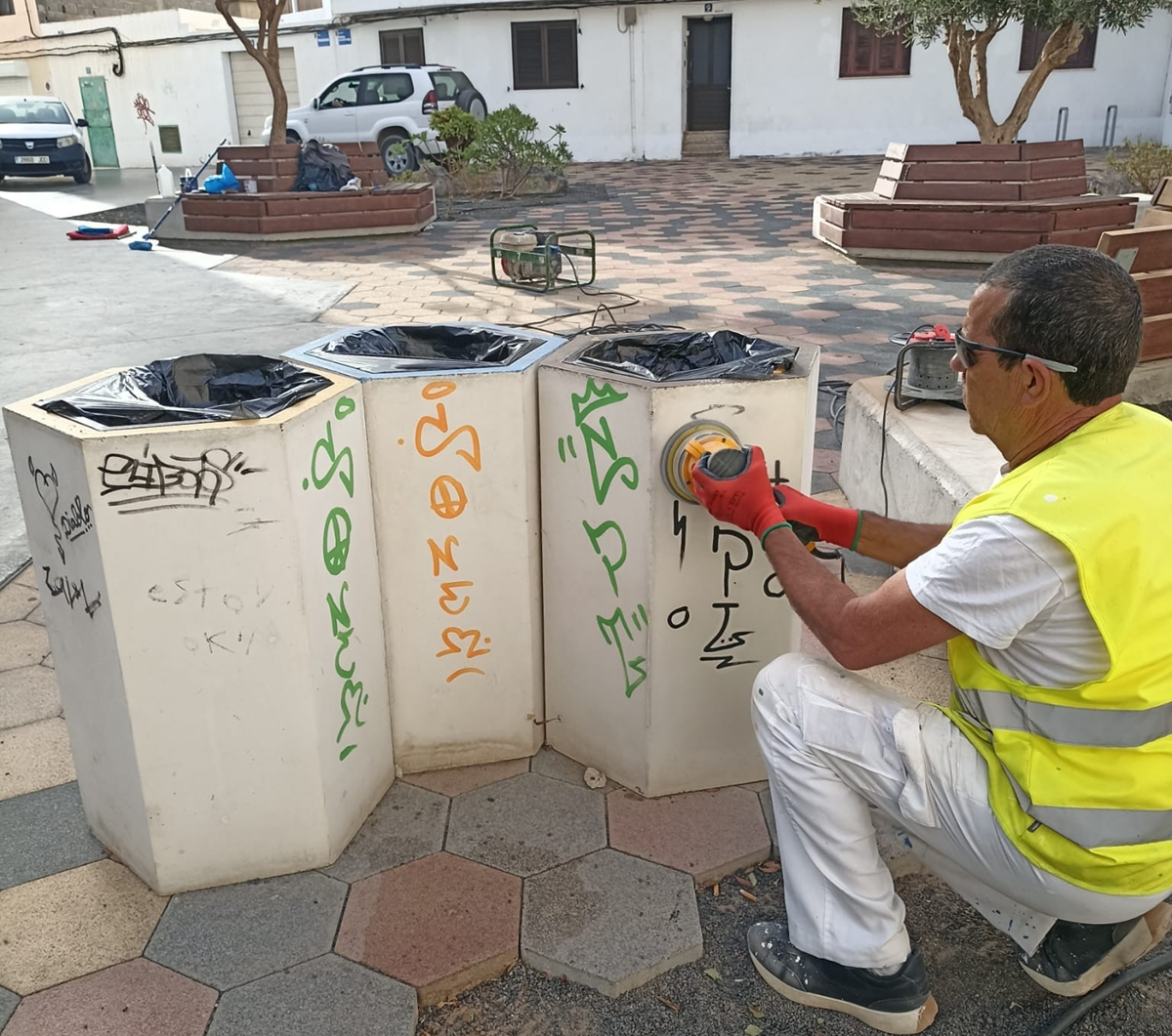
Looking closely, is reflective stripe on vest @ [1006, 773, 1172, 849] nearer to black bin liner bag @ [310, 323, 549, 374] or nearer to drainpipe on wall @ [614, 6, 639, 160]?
black bin liner bag @ [310, 323, 549, 374]

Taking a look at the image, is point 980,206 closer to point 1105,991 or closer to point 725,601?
point 725,601

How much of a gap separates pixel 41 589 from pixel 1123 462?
7.00ft

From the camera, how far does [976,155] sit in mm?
9469

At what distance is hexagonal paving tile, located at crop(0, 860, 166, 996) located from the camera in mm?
2064

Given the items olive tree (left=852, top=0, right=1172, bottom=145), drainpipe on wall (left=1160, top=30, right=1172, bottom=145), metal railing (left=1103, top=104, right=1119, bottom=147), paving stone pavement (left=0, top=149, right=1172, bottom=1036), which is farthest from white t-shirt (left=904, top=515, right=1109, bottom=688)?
drainpipe on wall (left=1160, top=30, right=1172, bottom=145)

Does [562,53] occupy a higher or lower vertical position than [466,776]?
higher

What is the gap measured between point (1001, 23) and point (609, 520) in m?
9.43

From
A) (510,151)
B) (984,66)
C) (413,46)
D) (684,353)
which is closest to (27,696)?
(684,353)

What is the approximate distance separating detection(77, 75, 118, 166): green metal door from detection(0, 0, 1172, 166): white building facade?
21.3 ft

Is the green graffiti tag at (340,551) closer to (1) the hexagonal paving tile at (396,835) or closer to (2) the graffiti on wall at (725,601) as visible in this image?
(1) the hexagonal paving tile at (396,835)

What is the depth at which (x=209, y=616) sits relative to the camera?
6.77ft

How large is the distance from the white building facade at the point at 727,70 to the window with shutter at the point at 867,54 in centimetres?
3

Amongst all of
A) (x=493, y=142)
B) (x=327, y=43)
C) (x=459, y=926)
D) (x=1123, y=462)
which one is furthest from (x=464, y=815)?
(x=327, y=43)

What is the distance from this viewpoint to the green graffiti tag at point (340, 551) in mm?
2162
